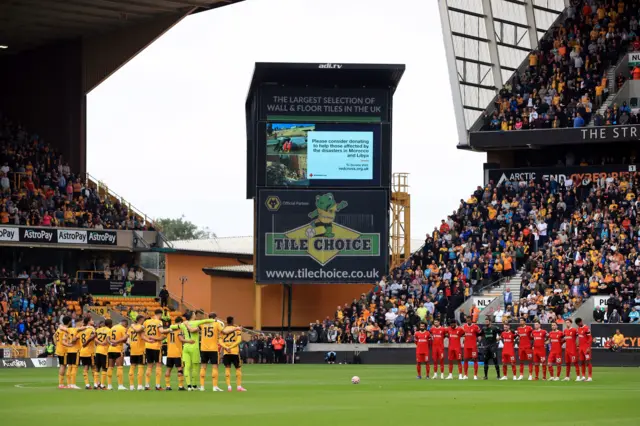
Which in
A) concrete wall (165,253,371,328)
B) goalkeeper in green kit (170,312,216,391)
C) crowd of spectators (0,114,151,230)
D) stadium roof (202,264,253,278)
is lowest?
goalkeeper in green kit (170,312,216,391)

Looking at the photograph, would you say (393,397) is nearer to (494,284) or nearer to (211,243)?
(494,284)

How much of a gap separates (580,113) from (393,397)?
34.4 meters

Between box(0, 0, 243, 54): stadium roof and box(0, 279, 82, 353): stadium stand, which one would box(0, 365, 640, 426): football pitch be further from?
box(0, 0, 243, 54): stadium roof

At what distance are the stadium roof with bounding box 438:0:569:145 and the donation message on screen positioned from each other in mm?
6160

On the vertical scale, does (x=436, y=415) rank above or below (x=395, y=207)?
below

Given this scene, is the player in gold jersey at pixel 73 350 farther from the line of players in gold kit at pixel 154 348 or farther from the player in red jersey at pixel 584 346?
the player in red jersey at pixel 584 346

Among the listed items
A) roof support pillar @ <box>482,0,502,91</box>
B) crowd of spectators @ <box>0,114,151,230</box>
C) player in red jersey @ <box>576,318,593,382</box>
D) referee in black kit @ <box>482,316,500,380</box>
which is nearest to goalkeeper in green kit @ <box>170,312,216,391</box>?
referee in black kit @ <box>482,316,500,380</box>

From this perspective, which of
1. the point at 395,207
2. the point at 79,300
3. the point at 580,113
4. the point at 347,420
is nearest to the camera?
the point at 347,420

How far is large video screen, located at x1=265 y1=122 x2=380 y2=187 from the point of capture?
60875 mm

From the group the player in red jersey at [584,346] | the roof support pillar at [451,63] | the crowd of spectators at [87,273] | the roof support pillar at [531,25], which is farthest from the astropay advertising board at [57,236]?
the player in red jersey at [584,346]

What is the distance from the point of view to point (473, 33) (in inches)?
2581

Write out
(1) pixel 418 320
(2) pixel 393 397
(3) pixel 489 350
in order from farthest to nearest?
(1) pixel 418 320
(3) pixel 489 350
(2) pixel 393 397

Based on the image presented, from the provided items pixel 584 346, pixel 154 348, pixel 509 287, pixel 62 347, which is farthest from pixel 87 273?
pixel 154 348

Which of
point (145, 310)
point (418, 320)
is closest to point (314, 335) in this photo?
point (418, 320)
